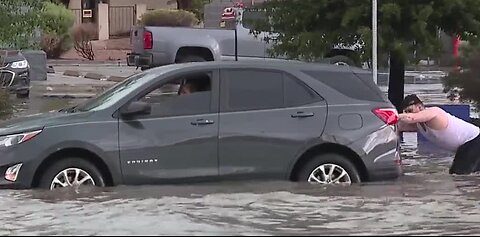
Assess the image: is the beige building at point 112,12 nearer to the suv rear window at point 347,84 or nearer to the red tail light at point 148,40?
the red tail light at point 148,40

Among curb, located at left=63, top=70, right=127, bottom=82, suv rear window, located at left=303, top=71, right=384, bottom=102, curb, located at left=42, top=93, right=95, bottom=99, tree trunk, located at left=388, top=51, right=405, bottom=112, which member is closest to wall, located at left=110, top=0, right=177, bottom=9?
curb, located at left=63, top=70, right=127, bottom=82

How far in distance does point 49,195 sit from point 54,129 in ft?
2.60

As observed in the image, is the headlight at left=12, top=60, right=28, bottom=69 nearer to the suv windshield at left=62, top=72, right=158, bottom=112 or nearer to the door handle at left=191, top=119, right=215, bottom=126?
the suv windshield at left=62, top=72, right=158, bottom=112

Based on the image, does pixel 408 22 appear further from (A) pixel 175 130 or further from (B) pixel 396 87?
(A) pixel 175 130

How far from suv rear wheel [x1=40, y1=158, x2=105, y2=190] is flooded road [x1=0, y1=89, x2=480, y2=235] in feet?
0.96

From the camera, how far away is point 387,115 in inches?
408

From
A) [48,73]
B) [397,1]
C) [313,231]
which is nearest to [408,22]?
[397,1]

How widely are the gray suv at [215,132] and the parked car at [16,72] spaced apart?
11790 mm

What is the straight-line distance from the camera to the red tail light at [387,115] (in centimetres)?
1032

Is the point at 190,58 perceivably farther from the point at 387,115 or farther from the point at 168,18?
the point at 168,18

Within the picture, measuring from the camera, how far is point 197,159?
9.92 metres

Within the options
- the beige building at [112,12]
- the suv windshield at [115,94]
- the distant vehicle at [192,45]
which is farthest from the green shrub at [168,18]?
the suv windshield at [115,94]

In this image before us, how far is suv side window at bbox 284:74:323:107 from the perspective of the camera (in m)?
10.3

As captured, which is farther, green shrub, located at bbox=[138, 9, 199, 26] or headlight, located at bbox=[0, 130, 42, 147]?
green shrub, located at bbox=[138, 9, 199, 26]
